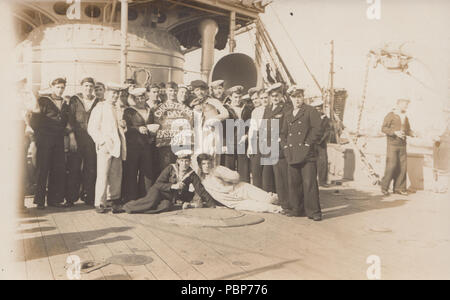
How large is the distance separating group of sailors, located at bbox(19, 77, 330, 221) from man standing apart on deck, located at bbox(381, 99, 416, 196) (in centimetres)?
266

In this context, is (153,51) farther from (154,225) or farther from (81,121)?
(154,225)

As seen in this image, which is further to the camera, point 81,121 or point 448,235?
point 81,121

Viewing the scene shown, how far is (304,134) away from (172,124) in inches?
83.4

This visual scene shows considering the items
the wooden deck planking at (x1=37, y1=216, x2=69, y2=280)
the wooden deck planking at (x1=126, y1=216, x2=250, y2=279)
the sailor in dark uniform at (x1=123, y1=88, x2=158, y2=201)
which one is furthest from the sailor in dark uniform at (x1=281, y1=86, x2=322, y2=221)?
the wooden deck planking at (x1=37, y1=216, x2=69, y2=280)

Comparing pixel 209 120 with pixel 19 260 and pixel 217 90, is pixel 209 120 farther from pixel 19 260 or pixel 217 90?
pixel 19 260

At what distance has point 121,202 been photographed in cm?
623

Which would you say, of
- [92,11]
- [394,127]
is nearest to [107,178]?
[394,127]

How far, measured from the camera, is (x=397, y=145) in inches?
325

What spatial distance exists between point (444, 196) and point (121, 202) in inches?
237

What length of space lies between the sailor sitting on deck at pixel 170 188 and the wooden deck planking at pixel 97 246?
827 millimetres
